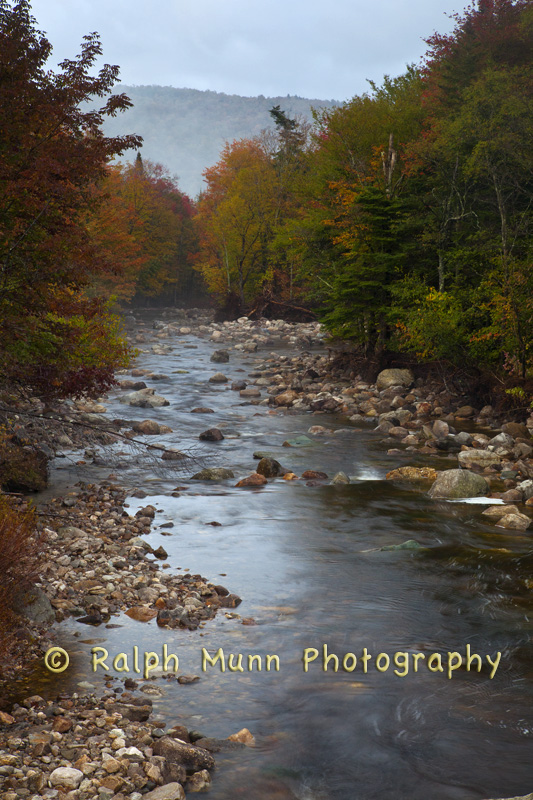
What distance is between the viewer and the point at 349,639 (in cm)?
697

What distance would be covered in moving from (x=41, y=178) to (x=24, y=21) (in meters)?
2.17

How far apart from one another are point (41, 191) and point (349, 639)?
6.48 m

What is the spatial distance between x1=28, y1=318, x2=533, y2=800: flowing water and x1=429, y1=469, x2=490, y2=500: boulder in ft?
1.25

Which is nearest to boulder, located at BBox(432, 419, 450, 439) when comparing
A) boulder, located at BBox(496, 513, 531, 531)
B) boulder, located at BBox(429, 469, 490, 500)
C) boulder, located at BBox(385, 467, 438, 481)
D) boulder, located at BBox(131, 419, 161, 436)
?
boulder, located at BBox(385, 467, 438, 481)

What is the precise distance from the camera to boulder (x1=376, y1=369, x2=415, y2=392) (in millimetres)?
22219

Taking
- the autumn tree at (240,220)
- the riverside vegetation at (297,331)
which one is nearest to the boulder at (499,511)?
the riverside vegetation at (297,331)

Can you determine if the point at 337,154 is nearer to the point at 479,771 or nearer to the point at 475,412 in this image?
the point at 475,412

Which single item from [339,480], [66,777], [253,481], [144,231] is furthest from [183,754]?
[144,231]

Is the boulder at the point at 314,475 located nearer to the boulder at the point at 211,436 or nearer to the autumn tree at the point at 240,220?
the boulder at the point at 211,436

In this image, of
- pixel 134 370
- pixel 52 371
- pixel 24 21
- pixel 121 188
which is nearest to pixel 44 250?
pixel 52 371

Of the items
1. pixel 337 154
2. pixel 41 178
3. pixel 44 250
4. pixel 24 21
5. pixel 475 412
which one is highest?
pixel 337 154

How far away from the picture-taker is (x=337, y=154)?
27812mm

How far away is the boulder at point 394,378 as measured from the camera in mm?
22219

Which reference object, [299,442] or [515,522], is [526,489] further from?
[299,442]
